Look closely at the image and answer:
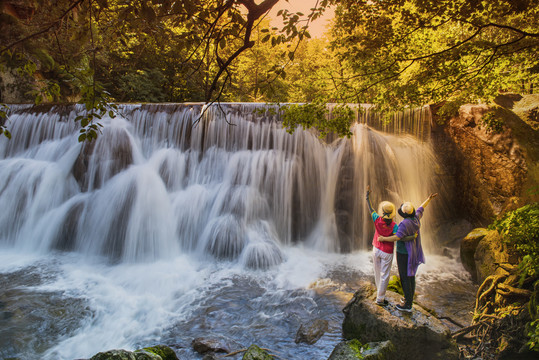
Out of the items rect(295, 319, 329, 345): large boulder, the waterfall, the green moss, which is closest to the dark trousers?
the green moss

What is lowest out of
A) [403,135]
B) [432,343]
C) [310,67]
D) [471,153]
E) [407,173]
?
[432,343]

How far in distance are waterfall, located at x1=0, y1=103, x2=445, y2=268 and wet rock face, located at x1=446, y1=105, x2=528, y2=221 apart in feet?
2.90

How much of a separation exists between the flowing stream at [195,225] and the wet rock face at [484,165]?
0.81 m

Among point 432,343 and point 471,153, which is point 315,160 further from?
point 432,343

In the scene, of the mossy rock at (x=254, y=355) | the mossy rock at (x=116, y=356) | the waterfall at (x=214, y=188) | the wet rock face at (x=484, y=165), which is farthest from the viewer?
the waterfall at (x=214, y=188)

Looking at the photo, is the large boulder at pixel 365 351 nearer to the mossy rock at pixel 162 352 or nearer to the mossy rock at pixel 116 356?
the mossy rock at pixel 162 352

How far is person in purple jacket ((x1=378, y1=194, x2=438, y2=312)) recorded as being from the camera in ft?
14.6

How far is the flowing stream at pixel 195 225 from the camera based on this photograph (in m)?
5.99

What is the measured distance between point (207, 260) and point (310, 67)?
20.3m

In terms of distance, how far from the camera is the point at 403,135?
412 inches

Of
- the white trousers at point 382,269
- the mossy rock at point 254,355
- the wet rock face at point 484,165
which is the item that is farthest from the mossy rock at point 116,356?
the wet rock face at point 484,165

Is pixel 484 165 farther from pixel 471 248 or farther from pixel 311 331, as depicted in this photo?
pixel 311 331

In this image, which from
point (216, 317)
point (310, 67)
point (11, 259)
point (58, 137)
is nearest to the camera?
point (216, 317)

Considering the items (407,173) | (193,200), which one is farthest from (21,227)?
(407,173)
